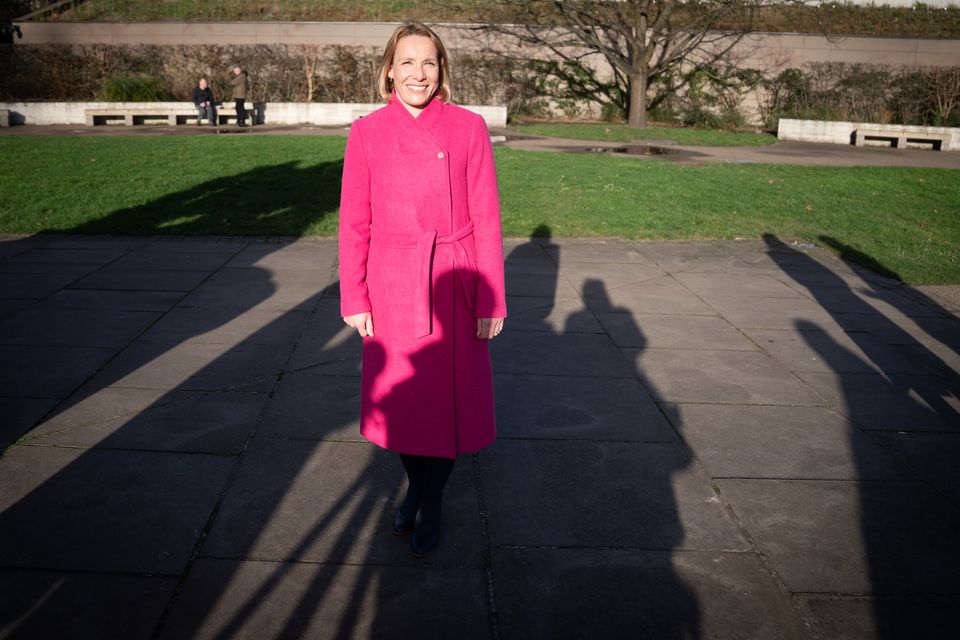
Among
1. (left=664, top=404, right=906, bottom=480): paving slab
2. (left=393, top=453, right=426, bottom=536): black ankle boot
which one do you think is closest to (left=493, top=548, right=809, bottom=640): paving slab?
(left=393, top=453, right=426, bottom=536): black ankle boot

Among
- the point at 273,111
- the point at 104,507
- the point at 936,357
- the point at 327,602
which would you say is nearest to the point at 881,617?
the point at 327,602

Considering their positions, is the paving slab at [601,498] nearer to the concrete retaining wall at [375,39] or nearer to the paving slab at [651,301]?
the paving slab at [651,301]

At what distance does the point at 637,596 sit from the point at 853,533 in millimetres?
1120

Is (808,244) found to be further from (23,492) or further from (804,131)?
(804,131)

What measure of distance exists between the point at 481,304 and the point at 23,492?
222cm

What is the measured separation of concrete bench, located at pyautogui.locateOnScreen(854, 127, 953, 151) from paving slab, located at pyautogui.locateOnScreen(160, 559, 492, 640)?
2277 centimetres

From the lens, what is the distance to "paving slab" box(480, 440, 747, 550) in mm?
3311

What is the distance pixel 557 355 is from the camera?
5.54m

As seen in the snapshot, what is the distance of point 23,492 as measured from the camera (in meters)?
3.49

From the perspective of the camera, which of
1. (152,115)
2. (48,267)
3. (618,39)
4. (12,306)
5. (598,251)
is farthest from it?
(618,39)

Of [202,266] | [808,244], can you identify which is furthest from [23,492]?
[808,244]

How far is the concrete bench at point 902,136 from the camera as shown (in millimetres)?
21875

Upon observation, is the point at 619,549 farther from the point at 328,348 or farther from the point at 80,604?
the point at 328,348

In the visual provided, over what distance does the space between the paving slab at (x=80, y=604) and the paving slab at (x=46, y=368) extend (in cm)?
195
